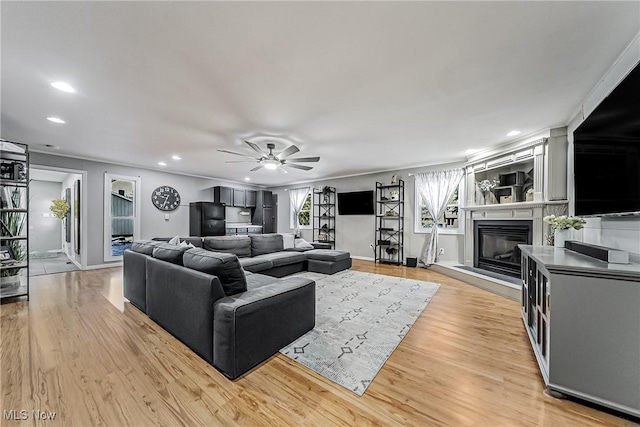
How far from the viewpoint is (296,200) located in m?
8.48

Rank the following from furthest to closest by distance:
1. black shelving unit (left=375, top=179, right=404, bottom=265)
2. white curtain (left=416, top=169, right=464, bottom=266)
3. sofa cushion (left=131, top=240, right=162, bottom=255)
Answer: black shelving unit (left=375, top=179, right=404, bottom=265)
white curtain (left=416, top=169, right=464, bottom=266)
sofa cushion (left=131, top=240, right=162, bottom=255)

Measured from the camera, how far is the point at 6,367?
1.84m

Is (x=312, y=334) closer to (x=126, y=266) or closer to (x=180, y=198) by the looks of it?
(x=126, y=266)

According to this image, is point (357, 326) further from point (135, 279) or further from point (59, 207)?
point (59, 207)

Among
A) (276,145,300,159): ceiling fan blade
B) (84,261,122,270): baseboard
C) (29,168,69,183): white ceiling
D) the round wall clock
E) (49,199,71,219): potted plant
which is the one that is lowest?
(84,261,122,270): baseboard

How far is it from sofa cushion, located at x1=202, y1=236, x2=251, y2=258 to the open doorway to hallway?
410cm

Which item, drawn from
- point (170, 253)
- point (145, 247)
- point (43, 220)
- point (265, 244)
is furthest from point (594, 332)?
point (43, 220)

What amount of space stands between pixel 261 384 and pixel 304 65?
2.46m

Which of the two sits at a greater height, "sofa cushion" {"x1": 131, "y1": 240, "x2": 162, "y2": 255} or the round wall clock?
the round wall clock

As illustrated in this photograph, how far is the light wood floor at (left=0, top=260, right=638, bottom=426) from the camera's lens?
4.68 feet

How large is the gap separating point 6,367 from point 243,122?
304 centimetres

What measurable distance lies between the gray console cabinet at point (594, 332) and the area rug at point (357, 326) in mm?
1142

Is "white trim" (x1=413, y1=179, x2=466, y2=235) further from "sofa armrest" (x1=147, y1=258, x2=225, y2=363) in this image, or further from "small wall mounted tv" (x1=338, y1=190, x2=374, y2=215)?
"sofa armrest" (x1=147, y1=258, x2=225, y2=363)

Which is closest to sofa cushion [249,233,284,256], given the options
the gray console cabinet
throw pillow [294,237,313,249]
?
throw pillow [294,237,313,249]
